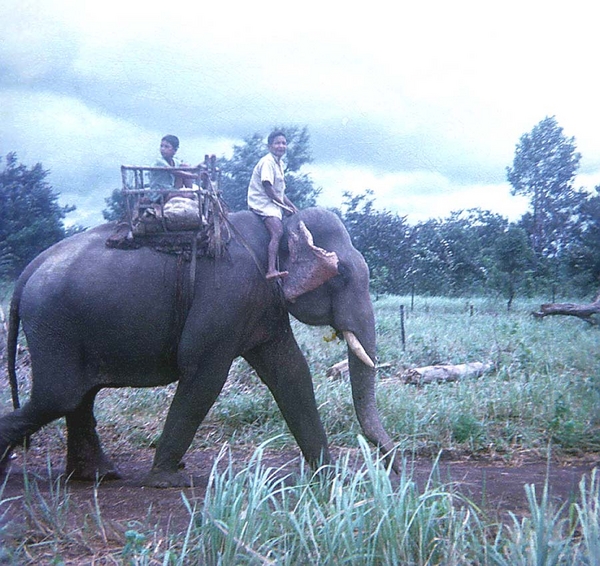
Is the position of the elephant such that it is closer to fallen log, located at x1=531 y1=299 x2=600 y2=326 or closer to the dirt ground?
the dirt ground

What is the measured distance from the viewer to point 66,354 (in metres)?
5.24

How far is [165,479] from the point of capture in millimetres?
5141

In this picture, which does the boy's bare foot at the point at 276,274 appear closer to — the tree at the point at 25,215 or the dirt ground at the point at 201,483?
the dirt ground at the point at 201,483

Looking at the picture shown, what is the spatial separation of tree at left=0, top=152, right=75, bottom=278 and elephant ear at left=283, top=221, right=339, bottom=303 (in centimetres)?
228

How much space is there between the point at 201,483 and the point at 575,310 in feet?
17.4

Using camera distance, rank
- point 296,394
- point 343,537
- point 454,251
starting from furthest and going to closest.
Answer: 1. point 454,251
2. point 296,394
3. point 343,537

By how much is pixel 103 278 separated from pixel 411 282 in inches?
202

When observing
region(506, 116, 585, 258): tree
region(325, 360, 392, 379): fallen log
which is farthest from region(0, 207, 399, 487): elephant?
→ region(506, 116, 585, 258): tree

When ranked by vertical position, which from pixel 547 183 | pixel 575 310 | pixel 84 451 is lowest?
pixel 84 451

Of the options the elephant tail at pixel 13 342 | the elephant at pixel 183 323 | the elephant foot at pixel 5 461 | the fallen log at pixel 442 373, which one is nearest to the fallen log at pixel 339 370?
the fallen log at pixel 442 373

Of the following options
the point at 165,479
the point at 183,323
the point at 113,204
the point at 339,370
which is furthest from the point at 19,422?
the point at 339,370

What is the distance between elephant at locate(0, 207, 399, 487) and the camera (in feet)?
17.0

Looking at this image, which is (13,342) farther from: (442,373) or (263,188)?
(442,373)

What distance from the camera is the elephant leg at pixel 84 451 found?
5598 mm
